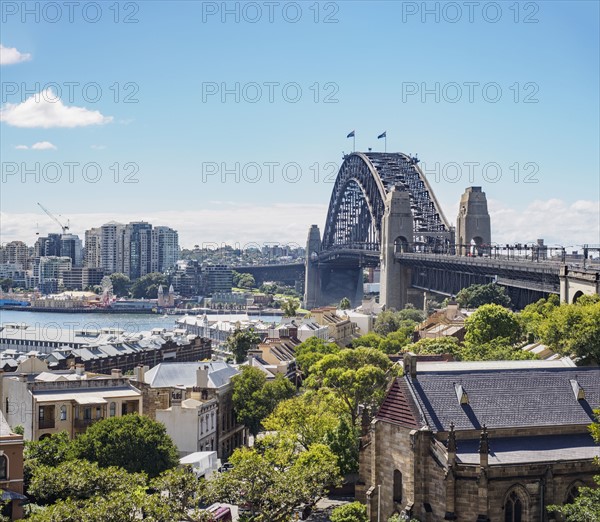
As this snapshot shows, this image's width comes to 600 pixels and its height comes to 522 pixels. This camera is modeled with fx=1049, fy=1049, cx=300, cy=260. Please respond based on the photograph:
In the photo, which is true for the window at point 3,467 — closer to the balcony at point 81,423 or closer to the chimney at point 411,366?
the balcony at point 81,423

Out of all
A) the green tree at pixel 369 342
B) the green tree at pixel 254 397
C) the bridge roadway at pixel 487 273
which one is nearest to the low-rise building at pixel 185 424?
the green tree at pixel 254 397

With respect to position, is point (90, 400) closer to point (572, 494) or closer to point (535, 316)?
point (572, 494)

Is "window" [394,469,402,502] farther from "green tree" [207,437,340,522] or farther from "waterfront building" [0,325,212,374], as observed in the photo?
"waterfront building" [0,325,212,374]

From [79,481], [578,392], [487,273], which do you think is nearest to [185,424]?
[79,481]

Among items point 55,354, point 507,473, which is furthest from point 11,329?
point 507,473

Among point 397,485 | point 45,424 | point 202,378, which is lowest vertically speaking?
point 45,424

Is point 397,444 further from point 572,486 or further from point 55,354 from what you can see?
point 55,354
